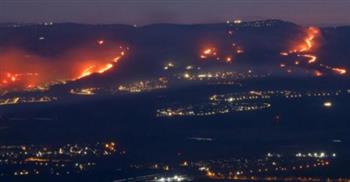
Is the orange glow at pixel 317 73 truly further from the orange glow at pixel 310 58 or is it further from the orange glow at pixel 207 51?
the orange glow at pixel 207 51

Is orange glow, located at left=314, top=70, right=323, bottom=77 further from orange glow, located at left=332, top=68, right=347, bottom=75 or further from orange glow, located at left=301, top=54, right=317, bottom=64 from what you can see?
orange glow, located at left=301, top=54, right=317, bottom=64

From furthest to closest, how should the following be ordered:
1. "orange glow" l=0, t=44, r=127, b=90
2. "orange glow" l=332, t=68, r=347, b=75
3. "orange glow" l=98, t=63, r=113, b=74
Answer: "orange glow" l=332, t=68, r=347, b=75 → "orange glow" l=98, t=63, r=113, b=74 → "orange glow" l=0, t=44, r=127, b=90

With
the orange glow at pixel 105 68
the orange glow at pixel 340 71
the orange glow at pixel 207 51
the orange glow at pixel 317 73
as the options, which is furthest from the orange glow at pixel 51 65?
the orange glow at pixel 340 71

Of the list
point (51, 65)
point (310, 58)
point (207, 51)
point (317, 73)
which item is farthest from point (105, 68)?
point (310, 58)

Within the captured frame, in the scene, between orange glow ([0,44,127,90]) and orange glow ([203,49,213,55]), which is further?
orange glow ([203,49,213,55])

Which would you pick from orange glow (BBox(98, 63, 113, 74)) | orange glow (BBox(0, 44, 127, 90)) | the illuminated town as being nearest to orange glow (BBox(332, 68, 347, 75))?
the illuminated town

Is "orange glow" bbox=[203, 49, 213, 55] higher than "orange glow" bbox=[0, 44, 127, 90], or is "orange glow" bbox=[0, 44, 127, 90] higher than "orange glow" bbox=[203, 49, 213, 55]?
"orange glow" bbox=[203, 49, 213, 55]

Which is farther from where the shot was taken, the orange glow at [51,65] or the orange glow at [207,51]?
the orange glow at [207,51]

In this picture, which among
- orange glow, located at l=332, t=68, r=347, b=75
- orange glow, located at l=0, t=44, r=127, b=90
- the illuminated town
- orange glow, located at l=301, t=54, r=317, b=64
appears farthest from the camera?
orange glow, located at l=301, t=54, r=317, b=64

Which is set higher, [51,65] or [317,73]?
[51,65]

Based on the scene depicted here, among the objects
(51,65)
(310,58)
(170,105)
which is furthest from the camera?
(310,58)

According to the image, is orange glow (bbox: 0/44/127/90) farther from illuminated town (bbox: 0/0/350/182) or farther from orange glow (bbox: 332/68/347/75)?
orange glow (bbox: 332/68/347/75)

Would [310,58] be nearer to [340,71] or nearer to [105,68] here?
[340,71]
